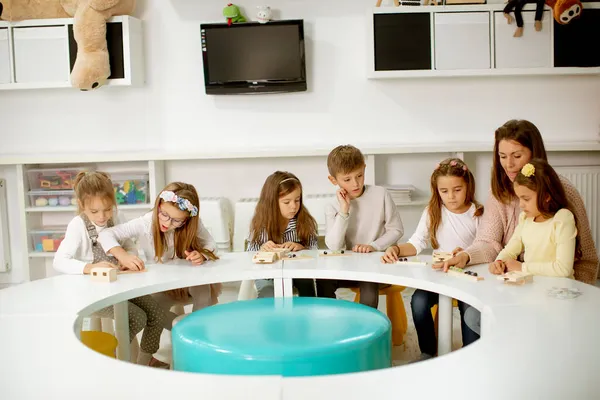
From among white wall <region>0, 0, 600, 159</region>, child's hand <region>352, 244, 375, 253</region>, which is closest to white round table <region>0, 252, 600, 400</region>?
child's hand <region>352, 244, 375, 253</region>

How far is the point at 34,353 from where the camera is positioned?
60.0 inches

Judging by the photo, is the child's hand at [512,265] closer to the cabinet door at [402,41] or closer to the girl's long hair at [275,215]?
the girl's long hair at [275,215]

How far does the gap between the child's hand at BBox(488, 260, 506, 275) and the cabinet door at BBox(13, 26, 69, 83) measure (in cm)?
308

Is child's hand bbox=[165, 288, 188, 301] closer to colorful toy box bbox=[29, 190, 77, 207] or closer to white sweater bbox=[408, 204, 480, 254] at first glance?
white sweater bbox=[408, 204, 480, 254]

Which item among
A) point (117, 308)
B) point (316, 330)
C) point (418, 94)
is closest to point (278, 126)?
point (418, 94)

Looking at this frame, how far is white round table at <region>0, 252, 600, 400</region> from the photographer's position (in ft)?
4.12

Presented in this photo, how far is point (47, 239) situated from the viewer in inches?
178

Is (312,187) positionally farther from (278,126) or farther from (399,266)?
(399,266)

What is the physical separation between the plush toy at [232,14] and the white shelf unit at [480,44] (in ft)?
2.72

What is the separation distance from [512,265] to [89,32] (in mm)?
2984

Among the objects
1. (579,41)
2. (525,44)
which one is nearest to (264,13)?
(525,44)

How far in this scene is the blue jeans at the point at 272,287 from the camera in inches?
114

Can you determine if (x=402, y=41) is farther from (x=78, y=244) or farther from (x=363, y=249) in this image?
(x=78, y=244)

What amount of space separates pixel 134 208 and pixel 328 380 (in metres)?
3.40
